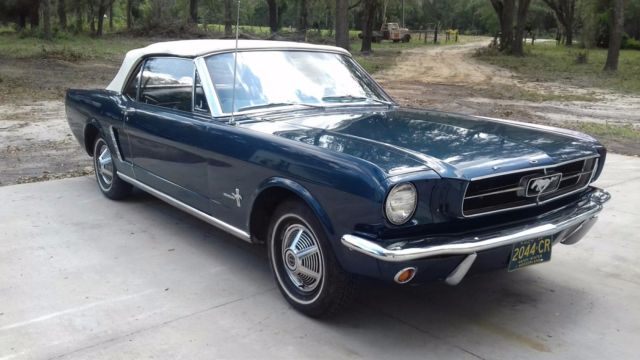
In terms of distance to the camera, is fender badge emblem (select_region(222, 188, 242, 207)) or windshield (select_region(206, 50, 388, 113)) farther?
windshield (select_region(206, 50, 388, 113))

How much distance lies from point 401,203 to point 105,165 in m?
3.88

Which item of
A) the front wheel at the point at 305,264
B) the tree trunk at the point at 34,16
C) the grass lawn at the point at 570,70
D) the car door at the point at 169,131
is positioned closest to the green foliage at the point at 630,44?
the grass lawn at the point at 570,70

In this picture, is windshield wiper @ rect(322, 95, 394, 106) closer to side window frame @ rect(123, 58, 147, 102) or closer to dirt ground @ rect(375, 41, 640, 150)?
side window frame @ rect(123, 58, 147, 102)

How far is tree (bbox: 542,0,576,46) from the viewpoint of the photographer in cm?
4944

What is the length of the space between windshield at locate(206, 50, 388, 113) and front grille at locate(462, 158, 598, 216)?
1.65 metres

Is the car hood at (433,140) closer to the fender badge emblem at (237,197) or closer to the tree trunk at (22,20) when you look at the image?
the fender badge emblem at (237,197)

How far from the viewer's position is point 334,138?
12.1ft

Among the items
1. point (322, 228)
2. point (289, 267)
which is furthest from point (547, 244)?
point (289, 267)

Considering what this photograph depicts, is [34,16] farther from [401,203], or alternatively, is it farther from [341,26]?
[401,203]

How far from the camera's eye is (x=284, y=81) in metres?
4.68

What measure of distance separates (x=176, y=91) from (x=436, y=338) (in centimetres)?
276

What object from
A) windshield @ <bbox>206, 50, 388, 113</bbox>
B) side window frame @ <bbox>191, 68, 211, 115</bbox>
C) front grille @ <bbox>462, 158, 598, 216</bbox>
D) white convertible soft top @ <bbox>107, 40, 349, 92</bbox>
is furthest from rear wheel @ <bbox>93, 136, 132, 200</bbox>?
front grille @ <bbox>462, 158, 598, 216</bbox>

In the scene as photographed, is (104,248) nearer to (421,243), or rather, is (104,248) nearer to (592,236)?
(421,243)

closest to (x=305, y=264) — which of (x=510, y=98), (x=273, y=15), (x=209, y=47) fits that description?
(x=209, y=47)
